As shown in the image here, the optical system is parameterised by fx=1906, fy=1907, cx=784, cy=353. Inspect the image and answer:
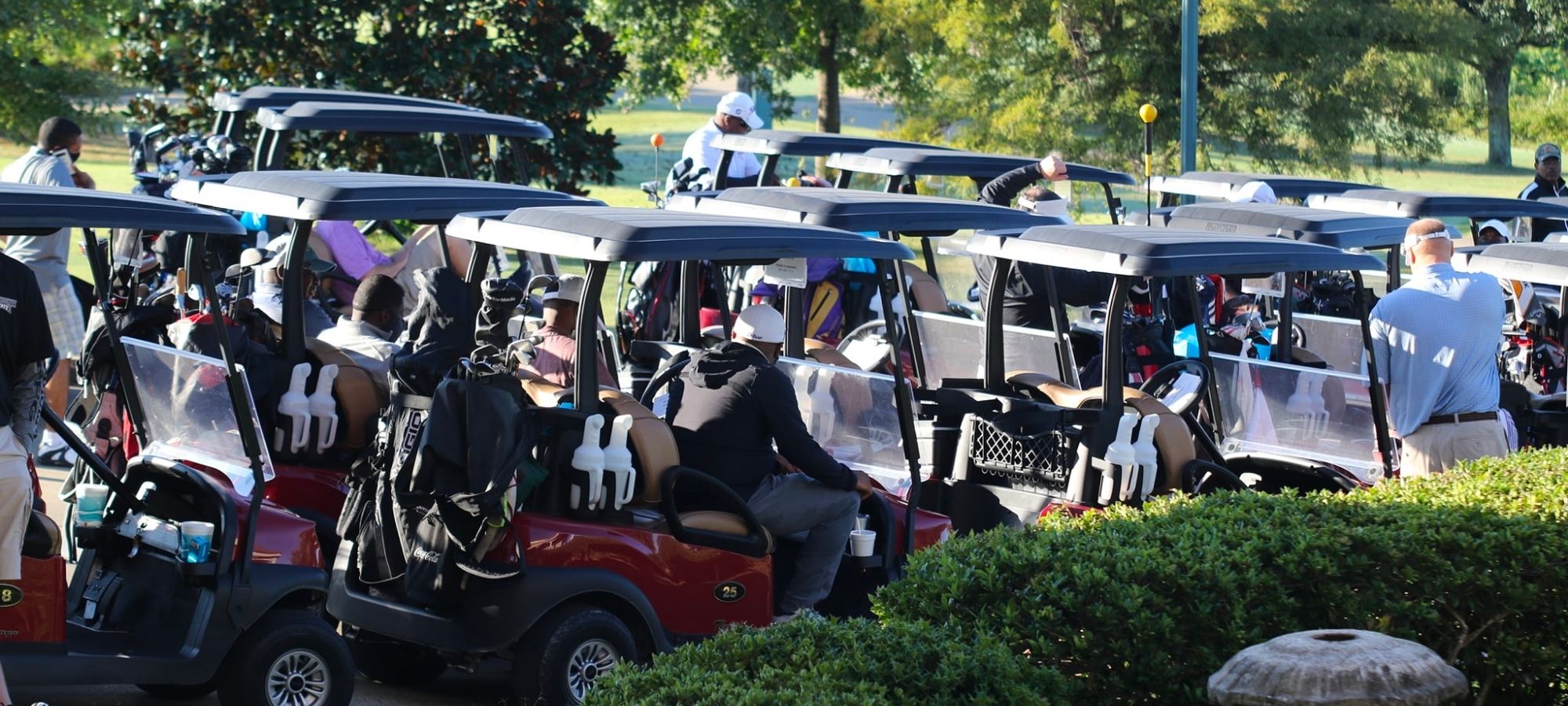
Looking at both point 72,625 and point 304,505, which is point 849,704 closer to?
point 72,625

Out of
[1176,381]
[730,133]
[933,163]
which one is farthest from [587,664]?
[730,133]

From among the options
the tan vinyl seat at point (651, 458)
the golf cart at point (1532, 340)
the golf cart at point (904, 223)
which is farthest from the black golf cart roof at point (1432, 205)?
the tan vinyl seat at point (651, 458)

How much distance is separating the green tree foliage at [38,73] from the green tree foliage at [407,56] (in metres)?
3.33

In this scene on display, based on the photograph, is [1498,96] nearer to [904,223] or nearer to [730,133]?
[730,133]

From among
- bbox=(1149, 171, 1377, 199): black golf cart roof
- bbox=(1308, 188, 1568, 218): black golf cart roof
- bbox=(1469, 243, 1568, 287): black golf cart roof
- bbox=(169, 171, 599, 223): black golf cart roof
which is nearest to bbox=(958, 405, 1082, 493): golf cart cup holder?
bbox=(169, 171, 599, 223): black golf cart roof

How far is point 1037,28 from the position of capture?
18500 millimetres

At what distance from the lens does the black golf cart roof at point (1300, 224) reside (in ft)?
29.2

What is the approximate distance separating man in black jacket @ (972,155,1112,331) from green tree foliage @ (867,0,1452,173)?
7.40m

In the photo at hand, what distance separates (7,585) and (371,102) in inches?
277

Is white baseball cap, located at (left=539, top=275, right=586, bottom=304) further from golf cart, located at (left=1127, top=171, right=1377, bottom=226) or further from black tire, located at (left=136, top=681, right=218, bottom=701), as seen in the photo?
golf cart, located at (left=1127, top=171, right=1377, bottom=226)

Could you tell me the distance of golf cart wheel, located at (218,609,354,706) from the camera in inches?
231

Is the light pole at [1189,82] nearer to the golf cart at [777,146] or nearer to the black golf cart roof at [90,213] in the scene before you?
the golf cart at [777,146]

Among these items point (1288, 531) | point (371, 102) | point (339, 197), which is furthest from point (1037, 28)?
point (1288, 531)

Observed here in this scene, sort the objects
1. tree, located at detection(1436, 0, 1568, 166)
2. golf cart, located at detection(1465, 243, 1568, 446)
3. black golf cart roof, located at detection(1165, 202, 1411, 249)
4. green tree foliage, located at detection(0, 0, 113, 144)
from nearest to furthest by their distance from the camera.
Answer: golf cart, located at detection(1465, 243, 1568, 446) → black golf cart roof, located at detection(1165, 202, 1411, 249) → tree, located at detection(1436, 0, 1568, 166) → green tree foliage, located at detection(0, 0, 113, 144)
